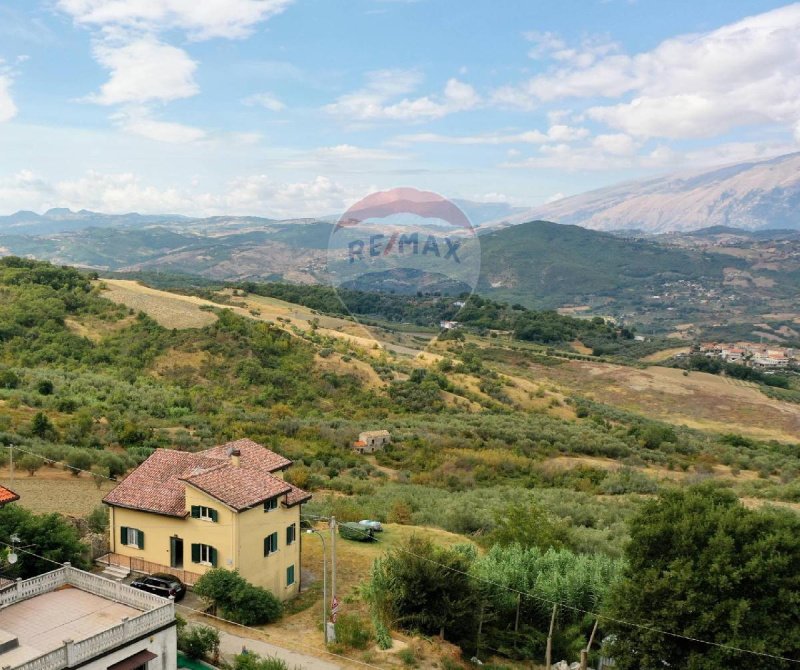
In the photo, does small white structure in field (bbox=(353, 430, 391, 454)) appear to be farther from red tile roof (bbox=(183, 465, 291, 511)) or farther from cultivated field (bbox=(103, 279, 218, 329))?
cultivated field (bbox=(103, 279, 218, 329))

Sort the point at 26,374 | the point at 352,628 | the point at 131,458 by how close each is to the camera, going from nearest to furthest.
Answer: the point at 352,628
the point at 131,458
the point at 26,374

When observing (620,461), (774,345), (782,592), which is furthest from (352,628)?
(774,345)

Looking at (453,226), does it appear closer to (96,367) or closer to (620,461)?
(620,461)

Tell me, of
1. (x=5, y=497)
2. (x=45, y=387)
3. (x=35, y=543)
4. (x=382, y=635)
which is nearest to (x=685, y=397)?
(x=45, y=387)

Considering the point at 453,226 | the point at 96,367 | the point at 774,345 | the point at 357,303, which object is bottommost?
the point at 774,345

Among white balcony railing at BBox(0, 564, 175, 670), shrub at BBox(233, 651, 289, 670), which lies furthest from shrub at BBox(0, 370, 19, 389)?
shrub at BBox(233, 651, 289, 670)

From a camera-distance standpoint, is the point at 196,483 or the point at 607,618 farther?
the point at 196,483

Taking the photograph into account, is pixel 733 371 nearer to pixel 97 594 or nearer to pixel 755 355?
pixel 755 355
